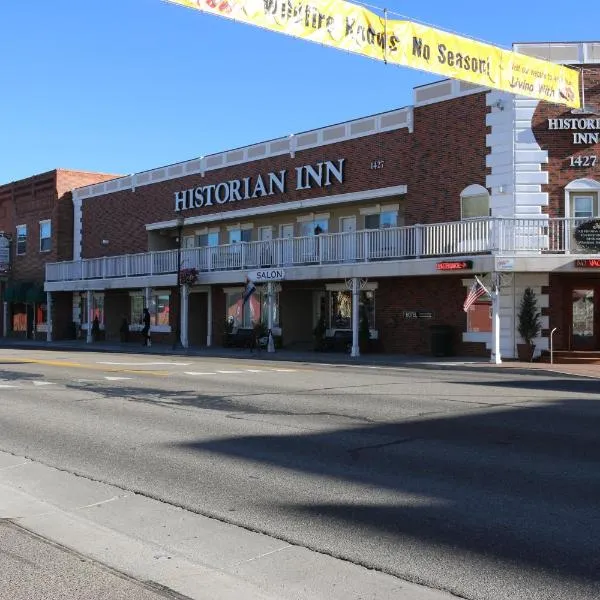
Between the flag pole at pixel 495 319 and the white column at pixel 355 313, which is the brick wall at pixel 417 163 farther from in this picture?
the flag pole at pixel 495 319

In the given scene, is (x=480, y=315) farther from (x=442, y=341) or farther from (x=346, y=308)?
(x=346, y=308)

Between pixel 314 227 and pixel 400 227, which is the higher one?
pixel 314 227

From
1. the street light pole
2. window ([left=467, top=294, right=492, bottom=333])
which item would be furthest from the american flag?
the street light pole

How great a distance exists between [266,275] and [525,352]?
33.6 ft

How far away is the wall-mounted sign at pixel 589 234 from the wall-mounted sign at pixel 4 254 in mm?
37722

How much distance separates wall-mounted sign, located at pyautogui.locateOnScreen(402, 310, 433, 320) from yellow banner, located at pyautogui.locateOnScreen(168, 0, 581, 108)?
1000 cm

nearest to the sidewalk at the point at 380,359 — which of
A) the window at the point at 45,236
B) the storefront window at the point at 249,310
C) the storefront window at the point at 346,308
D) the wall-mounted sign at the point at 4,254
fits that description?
the storefront window at the point at 249,310

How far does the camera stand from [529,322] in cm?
2300

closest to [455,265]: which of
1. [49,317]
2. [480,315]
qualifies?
[480,315]

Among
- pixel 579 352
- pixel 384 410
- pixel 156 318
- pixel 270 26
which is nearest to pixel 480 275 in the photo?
pixel 579 352

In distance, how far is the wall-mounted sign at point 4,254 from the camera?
48.2m

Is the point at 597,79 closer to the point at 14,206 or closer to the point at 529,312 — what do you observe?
the point at 529,312

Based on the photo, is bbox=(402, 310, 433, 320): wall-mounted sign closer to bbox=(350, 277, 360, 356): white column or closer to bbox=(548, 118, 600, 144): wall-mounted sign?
bbox=(350, 277, 360, 356): white column

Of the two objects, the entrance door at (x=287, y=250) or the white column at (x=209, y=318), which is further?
the white column at (x=209, y=318)
